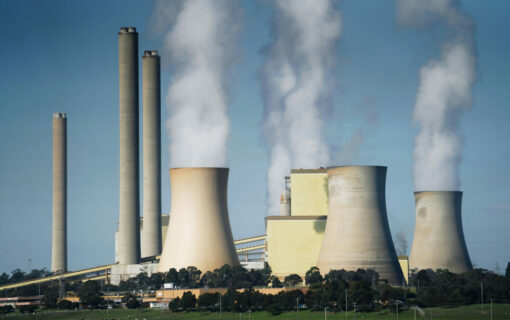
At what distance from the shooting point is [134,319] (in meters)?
55.6

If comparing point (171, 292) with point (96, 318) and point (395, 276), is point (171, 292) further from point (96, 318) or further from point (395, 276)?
point (395, 276)

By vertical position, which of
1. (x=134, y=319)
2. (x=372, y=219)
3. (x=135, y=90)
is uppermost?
(x=135, y=90)

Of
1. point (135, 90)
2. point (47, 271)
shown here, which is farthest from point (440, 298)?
point (47, 271)

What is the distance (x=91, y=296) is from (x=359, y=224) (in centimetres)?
1677

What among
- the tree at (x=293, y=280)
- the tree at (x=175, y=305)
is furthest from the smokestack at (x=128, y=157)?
the tree at (x=175, y=305)

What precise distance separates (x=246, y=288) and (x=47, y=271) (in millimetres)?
28770

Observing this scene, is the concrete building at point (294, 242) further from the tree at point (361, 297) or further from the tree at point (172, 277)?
the tree at point (361, 297)

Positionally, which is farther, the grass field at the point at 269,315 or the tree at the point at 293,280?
the tree at the point at 293,280

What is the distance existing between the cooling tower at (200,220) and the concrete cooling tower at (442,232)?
547 inches

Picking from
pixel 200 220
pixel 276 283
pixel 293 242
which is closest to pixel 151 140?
pixel 293 242

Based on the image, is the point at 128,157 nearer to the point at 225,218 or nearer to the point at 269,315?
the point at 225,218

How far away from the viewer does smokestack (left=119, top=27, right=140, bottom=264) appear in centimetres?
7175

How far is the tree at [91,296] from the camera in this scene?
61.4 m

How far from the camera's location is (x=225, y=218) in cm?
5819
